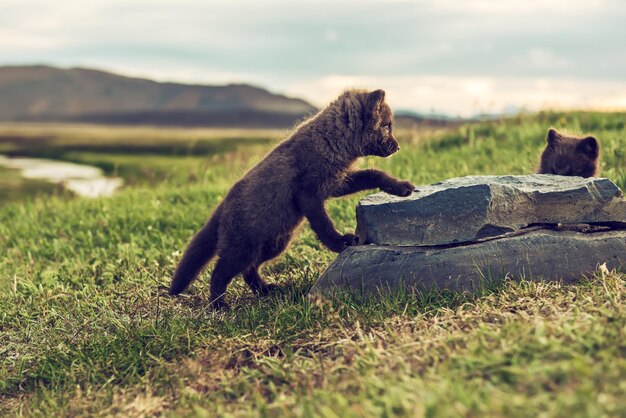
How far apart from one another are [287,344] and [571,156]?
3772mm

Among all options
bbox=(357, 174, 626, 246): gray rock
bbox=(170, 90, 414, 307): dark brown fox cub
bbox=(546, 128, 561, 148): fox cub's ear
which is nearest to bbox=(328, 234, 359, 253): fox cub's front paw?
bbox=(170, 90, 414, 307): dark brown fox cub

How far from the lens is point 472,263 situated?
526 cm

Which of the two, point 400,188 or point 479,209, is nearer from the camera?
point 479,209

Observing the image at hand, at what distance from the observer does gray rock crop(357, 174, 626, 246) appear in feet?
17.6

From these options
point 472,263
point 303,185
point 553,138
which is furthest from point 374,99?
point 553,138

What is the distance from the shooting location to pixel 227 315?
215 inches

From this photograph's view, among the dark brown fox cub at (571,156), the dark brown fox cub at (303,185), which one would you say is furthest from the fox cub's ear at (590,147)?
the dark brown fox cub at (303,185)

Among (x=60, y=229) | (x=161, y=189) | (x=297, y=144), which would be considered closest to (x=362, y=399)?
(x=297, y=144)

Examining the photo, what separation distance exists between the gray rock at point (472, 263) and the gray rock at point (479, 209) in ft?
0.39

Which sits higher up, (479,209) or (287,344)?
(479,209)

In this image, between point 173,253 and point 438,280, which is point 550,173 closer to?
point 438,280

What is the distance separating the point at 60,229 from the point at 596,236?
266 inches

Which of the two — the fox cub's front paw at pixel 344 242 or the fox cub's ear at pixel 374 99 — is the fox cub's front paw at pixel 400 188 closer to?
the fox cub's front paw at pixel 344 242

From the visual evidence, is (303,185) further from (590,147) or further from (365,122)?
(590,147)
